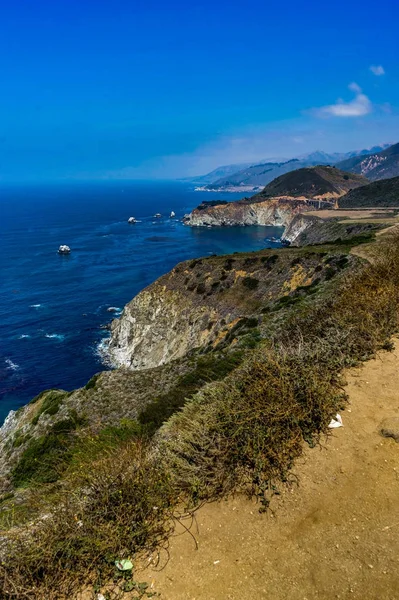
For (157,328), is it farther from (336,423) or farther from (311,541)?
(311,541)

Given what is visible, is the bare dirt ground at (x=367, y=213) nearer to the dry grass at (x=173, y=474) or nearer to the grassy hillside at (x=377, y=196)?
the grassy hillside at (x=377, y=196)

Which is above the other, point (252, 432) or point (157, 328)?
point (252, 432)

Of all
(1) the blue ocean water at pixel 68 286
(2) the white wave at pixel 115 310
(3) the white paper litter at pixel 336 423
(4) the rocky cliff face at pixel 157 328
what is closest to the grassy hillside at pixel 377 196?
(1) the blue ocean water at pixel 68 286

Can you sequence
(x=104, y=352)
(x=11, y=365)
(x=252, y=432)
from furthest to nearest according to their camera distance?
(x=104, y=352)
(x=11, y=365)
(x=252, y=432)

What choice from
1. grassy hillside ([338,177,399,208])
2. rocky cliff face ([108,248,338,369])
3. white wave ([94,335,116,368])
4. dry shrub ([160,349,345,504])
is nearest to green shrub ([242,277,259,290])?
rocky cliff face ([108,248,338,369])

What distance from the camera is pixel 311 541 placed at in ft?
25.5

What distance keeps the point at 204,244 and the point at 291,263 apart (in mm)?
107991

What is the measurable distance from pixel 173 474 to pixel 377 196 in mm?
161894

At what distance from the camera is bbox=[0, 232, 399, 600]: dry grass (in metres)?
7.14

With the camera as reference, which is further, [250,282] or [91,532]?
[250,282]

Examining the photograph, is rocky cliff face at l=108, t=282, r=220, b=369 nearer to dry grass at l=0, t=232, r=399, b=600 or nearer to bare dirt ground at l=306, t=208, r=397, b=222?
dry grass at l=0, t=232, r=399, b=600

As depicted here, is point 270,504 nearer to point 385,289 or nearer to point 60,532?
point 60,532

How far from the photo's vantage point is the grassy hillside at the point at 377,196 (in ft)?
434

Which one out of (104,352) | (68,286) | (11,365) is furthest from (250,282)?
(68,286)
